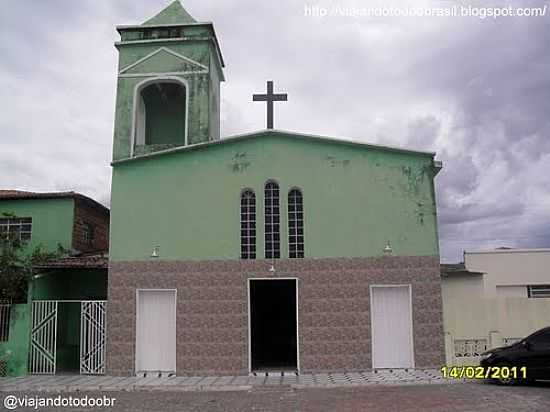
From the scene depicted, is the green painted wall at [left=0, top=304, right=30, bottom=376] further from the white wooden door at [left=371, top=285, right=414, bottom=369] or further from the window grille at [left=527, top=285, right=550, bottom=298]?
the window grille at [left=527, top=285, right=550, bottom=298]

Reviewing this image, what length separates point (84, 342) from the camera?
14.5m

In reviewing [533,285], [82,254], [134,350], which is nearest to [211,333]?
[134,350]

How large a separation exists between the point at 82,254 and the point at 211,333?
661 cm

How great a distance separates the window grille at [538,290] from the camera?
26656 mm

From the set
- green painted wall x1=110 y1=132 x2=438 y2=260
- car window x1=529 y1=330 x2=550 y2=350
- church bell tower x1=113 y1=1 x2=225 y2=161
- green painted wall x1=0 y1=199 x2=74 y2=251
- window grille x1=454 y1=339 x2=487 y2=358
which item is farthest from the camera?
green painted wall x1=0 y1=199 x2=74 y2=251

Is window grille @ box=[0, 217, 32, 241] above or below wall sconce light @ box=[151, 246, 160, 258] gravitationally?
above

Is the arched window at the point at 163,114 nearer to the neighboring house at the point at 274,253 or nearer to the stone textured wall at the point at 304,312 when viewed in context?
the neighboring house at the point at 274,253

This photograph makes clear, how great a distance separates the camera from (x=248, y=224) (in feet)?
47.9

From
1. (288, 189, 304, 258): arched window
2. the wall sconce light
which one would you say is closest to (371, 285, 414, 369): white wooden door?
(288, 189, 304, 258): arched window

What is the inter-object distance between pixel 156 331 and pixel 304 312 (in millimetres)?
3954

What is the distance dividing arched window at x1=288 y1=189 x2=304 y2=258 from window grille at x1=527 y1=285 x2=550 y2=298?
56.6 feet

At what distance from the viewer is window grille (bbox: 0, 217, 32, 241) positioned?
18.6 metres

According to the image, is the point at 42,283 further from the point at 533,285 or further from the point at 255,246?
the point at 533,285
